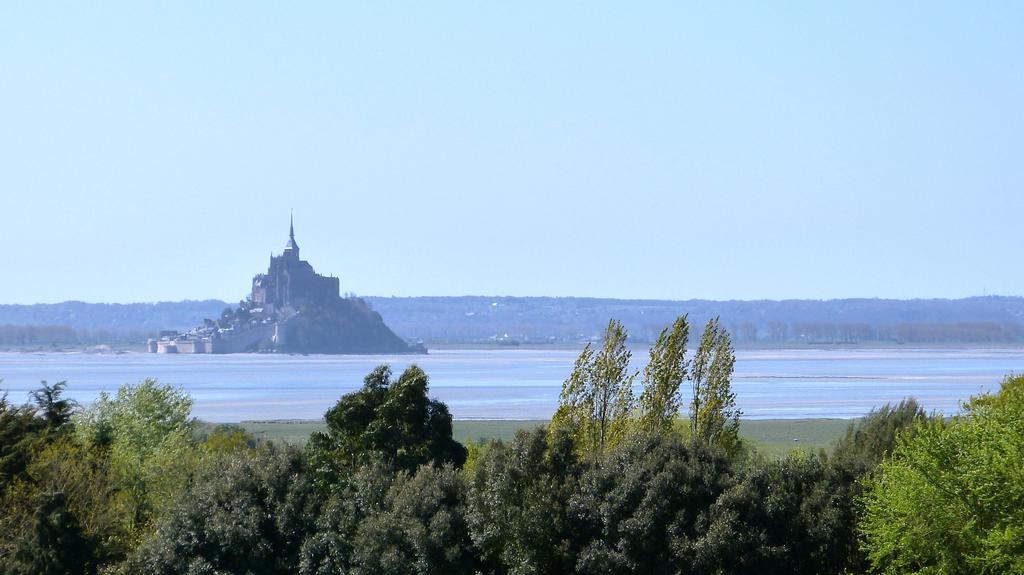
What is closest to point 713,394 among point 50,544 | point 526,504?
point 526,504

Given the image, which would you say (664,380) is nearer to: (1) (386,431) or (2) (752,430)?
(1) (386,431)

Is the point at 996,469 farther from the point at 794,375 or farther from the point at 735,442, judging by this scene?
the point at 794,375

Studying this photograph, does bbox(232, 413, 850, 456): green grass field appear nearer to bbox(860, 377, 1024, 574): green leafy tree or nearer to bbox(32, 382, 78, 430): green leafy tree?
bbox(32, 382, 78, 430): green leafy tree

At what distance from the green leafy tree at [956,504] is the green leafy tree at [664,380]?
15.3m

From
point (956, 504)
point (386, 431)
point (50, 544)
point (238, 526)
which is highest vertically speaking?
point (386, 431)

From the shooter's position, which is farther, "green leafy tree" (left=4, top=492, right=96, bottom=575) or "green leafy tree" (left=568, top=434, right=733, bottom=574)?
"green leafy tree" (left=4, top=492, right=96, bottom=575)

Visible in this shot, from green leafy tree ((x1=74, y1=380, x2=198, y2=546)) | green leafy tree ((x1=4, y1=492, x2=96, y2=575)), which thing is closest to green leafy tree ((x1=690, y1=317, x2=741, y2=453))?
green leafy tree ((x1=74, y1=380, x2=198, y2=546))

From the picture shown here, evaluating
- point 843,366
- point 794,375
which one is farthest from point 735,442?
point 843,366

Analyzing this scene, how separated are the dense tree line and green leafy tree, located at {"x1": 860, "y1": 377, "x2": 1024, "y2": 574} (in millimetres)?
41

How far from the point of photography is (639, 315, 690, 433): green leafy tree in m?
45.6

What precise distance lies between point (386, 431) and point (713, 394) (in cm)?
1290

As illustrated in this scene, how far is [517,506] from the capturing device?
3331cm

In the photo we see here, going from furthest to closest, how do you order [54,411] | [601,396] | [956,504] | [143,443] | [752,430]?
1. [752,430]
2. [143,443]
3. [54,411]
4. [601,396]
5. [956,504]

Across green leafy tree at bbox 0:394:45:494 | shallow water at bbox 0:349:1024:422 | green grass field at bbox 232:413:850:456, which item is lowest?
green grass field at bbox 232:413:850:456
